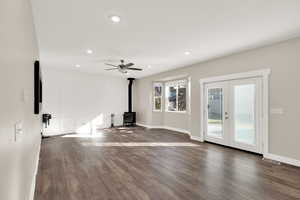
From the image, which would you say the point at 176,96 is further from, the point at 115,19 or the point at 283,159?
the point at 115,19

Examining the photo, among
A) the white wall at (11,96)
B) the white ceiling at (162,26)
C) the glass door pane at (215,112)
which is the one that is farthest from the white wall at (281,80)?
the white wall at (11,96)

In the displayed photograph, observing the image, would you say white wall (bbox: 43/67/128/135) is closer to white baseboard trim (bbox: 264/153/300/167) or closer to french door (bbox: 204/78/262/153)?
french door (bbox: 204/78/262/153)

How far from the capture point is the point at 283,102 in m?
4.20

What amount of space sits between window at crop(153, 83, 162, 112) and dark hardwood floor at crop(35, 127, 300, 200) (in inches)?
178

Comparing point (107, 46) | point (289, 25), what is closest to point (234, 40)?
point (289, 25)

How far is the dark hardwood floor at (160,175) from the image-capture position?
8.91ft

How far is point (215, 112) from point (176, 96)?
3.20m

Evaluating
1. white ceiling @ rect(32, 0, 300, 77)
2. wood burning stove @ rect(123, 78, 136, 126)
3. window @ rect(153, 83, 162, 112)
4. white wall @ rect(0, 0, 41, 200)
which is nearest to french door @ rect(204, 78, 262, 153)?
white ceiling @ rect(32, 0, 300, 77)

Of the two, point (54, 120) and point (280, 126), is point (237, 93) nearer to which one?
point (280, 126)

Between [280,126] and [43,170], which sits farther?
[280,126]

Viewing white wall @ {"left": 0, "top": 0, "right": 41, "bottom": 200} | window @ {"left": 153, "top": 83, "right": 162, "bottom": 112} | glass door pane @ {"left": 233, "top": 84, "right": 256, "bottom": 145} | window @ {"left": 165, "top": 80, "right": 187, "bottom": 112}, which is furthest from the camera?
window @ {"left": 153, "top": 83, "right": 162, "bottom": 112}

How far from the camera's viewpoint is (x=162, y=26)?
3.40 metres

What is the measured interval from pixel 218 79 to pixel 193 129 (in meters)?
2.03

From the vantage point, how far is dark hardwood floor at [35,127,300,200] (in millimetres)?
2715
